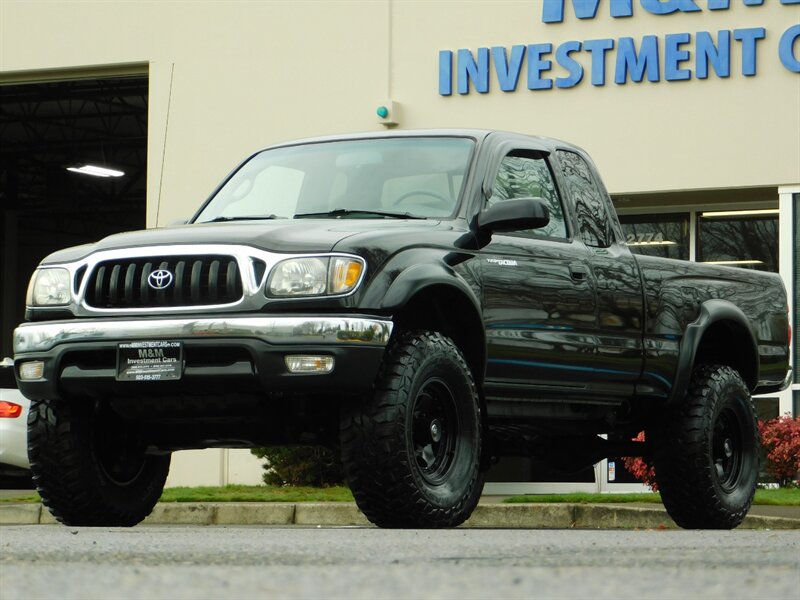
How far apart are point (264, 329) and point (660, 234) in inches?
455

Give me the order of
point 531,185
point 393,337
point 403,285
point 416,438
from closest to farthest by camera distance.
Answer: point 403,285 < point 393,337 < point 416,438 < point 531,185

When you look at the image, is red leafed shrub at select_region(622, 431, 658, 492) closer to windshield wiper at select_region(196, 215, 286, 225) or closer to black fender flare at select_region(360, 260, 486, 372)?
windshield wiper at select_region(196, 215, 286, 225)

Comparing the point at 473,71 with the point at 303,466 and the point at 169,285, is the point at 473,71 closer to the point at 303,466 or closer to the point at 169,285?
the point at 303,466

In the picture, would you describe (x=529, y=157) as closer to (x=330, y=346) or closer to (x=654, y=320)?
(x=654, y=320)

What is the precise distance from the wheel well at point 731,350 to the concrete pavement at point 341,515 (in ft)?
6.39

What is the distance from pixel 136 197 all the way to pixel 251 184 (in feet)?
105

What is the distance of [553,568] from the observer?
454cm

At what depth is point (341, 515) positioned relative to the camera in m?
12.7

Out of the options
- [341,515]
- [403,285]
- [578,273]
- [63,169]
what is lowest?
[341,515]

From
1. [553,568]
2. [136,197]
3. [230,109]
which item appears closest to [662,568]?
[553,568]

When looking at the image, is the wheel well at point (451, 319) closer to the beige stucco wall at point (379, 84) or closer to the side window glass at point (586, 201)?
the side window glass at point (586, 201)

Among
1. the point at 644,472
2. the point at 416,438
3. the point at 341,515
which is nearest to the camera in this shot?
the point at 416,438

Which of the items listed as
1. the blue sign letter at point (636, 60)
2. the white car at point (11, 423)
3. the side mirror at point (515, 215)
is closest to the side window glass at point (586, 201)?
the side mirror at point (515, 215)

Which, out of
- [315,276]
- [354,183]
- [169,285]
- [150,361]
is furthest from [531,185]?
[150,361]
